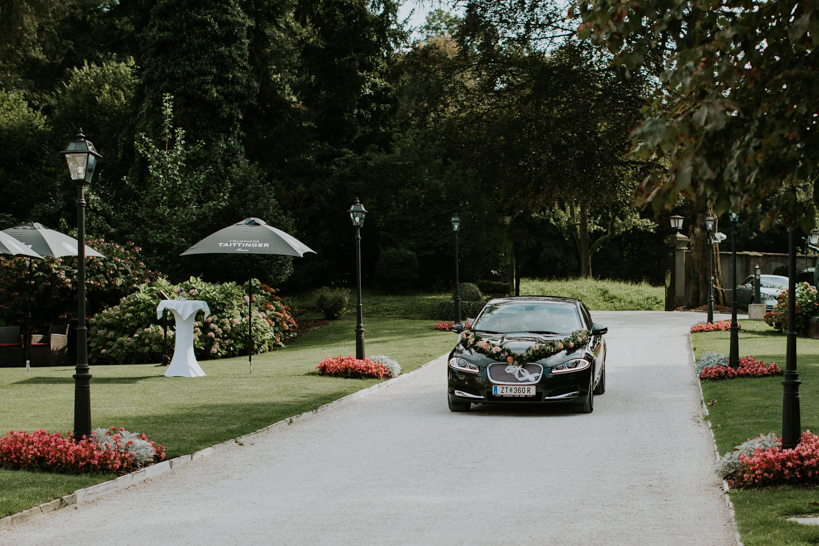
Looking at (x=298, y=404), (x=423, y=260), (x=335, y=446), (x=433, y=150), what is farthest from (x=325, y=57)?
(x=335, y=446)

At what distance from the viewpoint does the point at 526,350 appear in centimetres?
1122

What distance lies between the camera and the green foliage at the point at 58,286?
2031cm

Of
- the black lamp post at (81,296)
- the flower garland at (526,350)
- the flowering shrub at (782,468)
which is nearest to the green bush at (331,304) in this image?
the flower garland at (526,350)

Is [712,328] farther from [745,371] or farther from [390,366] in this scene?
[390,366]

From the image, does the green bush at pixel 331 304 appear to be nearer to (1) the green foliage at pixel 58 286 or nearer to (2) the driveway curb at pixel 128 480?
(1) the green foliage at pixel 58 286

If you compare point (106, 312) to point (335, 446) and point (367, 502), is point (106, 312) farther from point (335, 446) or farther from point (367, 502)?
point (367, 502)

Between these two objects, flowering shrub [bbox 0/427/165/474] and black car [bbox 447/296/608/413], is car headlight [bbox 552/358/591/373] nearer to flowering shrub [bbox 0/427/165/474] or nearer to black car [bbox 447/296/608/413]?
black car [bbox 447/296/608/413]

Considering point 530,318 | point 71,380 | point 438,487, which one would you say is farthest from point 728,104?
point 71,380

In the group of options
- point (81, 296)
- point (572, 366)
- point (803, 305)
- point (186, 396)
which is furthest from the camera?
point (803, 305)

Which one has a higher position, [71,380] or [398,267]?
[398,267]

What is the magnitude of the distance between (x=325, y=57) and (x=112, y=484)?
1373 inches

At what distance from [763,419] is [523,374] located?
3119mm

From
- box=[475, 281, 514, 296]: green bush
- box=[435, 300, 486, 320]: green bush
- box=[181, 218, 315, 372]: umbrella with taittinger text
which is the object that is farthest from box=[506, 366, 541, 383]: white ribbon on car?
box=[475, 281, 514, 296]: green bush

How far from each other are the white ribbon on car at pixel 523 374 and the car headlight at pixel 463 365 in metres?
0.50
